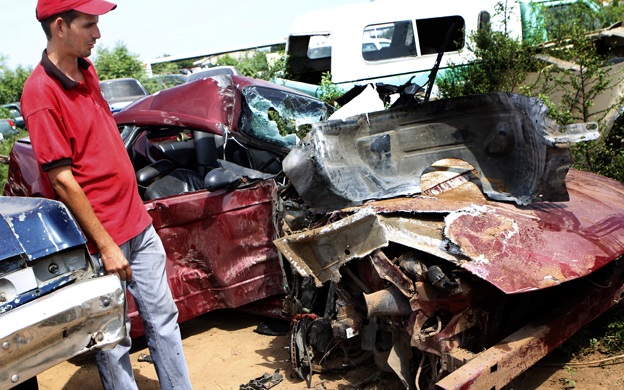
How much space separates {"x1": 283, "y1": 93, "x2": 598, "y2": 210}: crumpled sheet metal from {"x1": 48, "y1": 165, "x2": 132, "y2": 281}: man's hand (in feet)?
4.13

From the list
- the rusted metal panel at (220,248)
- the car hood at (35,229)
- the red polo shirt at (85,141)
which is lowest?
the rusted metal panel at (220,248)

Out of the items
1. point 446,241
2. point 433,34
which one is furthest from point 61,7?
point 433,34

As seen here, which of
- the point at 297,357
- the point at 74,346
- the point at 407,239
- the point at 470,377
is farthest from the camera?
the point at 297,357

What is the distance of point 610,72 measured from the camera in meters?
4.89

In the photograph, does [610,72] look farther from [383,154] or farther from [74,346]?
[74,346]

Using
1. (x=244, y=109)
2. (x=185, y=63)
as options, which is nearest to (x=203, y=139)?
(x=244, y=109)

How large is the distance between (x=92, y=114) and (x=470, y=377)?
2.05m

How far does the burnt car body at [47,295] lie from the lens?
1.56m

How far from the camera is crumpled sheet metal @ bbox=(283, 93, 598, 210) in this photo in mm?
2826

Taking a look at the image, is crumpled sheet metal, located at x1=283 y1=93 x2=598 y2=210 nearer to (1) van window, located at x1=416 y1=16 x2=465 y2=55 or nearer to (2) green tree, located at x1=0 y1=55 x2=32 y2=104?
(1) van window, located at x1=416 y1=16 x2=465 y2=55

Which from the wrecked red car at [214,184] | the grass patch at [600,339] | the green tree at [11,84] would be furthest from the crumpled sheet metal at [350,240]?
the green tree at [11,84]

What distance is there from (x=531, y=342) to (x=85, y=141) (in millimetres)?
2324

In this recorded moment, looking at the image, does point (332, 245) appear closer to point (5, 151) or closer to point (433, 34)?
point (433, 34)

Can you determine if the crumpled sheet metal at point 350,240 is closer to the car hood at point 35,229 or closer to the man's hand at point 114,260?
the man's hand at point 114,260
